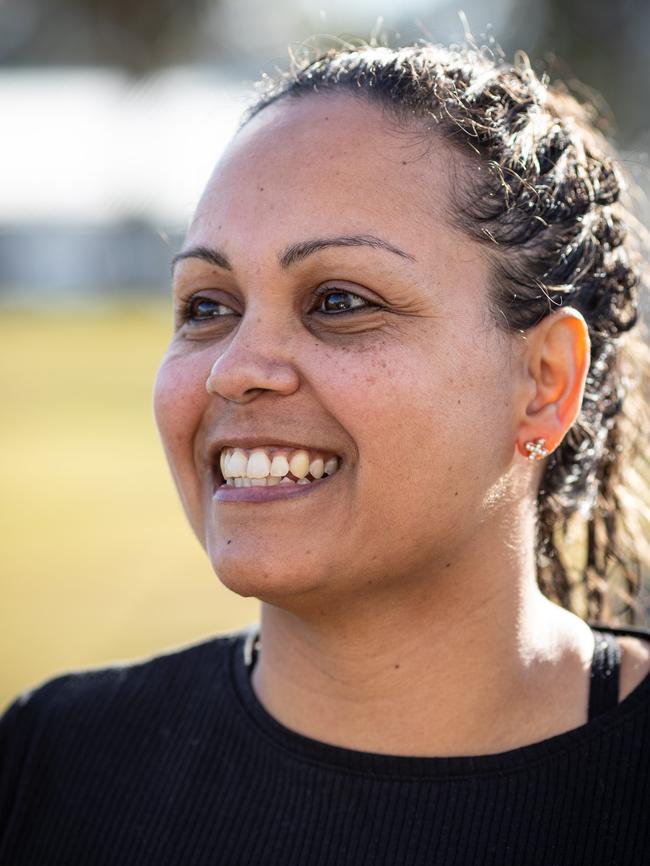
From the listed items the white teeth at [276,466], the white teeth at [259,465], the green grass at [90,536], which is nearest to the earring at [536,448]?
the white teeth at [276,466]

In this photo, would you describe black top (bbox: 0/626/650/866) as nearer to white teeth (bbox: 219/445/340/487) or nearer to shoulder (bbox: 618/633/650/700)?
shoulder (bbox: 618/633/650/700)

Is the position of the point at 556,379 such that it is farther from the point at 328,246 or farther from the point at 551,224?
the point at 328,246

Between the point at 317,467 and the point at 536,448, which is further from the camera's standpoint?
the point at 536,448

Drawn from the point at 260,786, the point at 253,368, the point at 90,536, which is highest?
the point at 253,368

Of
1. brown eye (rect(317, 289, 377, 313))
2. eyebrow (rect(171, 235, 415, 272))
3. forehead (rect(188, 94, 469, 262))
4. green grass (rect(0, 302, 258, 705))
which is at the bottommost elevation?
green grass (rect(0, 302, 258, 705))

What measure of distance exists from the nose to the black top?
65cm

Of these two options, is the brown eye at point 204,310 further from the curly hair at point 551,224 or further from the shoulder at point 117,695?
the shoulder at point 117,695

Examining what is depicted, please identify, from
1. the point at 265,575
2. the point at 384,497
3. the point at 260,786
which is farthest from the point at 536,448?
the point at 260,786

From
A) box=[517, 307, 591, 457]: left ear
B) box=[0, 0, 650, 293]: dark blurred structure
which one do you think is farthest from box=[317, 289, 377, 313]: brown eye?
box=[0, 0, 650, 293]: dark blurred structure

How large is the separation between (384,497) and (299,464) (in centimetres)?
16

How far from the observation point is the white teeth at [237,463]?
6.49 feet

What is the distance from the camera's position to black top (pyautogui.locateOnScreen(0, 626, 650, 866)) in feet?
6.23

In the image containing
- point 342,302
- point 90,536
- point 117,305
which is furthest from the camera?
point 117,305

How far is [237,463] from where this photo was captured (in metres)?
1.99
